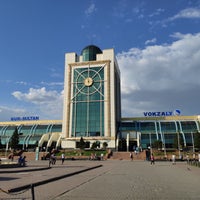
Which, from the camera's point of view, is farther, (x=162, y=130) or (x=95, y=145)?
(x=162, y=130)

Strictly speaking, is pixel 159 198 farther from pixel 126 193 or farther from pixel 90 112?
pixel 90 112

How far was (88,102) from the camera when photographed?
80.0 meters

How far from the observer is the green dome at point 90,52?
8650 centimetres

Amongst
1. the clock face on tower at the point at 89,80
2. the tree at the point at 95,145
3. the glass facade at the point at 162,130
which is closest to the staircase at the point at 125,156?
the tree at the point at 95,145

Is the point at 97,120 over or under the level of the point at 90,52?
under

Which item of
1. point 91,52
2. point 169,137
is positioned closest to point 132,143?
point 169,137

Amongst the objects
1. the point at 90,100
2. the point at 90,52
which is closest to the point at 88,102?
the point at 90,100

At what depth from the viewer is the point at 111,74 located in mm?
80438

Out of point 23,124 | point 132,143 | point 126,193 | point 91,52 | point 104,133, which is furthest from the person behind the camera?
point 23,124

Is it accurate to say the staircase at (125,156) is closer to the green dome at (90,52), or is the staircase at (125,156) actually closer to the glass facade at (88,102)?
the glass facade at (88,102)

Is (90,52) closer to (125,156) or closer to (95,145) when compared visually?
(95,145)

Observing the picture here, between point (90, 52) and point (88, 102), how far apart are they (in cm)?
1924

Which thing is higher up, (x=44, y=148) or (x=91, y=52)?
(x=91, y=52)

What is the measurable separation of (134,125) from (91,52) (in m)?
30.2
